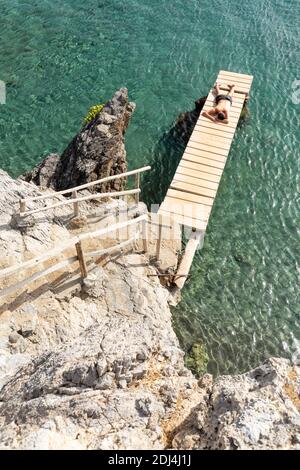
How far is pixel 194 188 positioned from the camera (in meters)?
20.1

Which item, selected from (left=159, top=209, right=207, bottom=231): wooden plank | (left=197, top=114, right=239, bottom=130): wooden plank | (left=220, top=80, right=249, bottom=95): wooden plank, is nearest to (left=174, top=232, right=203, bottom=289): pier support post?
(left=159, top=209, right=207, bottom=231): wooden plank

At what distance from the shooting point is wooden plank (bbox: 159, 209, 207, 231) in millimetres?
18359

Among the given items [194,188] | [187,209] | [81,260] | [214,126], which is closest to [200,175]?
[194,188]

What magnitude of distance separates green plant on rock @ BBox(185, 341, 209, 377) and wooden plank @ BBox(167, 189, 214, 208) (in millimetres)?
6285

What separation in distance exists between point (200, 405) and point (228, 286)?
11.5 m

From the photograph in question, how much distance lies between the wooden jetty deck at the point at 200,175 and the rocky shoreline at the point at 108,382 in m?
4.87

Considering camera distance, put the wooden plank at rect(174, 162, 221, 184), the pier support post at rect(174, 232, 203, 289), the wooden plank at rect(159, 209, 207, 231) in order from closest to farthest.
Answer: the pier support post at rect(174, 232, 203, 289)
the wooden plank at rect(159, 209, 207, 231)
the wooden plank at rect(174, 162, 221, 184)

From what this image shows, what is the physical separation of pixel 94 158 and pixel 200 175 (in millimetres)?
5148

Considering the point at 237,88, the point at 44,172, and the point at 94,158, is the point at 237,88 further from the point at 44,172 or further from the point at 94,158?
the point at 44,172

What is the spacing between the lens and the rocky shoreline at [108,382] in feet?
23.4

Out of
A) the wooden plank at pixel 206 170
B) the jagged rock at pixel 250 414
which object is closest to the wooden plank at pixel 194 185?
the wooden plank at pixel 206 170

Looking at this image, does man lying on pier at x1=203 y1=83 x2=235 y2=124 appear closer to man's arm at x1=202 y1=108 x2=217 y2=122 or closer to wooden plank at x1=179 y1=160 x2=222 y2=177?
man's arm at x1=202 y1=108 x2=217 y2=122

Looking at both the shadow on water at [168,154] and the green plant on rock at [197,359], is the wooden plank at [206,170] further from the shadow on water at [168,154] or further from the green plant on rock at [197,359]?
the green plant on rock at [197,359]

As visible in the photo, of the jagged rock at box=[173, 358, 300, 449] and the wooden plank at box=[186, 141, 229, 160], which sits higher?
the jagged rock at box=[173, 358, 300, 449]
